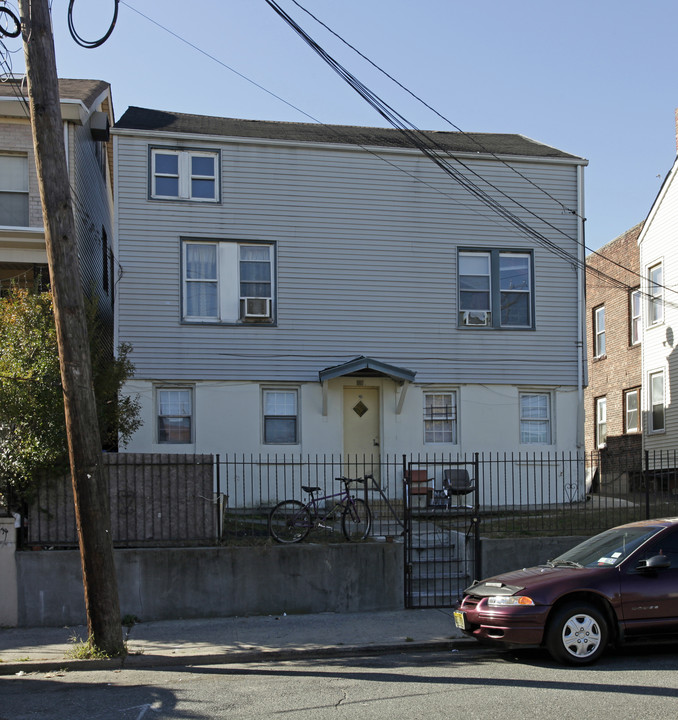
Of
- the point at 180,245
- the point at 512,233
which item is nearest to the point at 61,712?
the point at 180,245

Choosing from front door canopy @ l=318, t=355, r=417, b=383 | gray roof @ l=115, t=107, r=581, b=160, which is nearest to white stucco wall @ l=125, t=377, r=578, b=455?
front door canopy @ l=318, t=355, r=417, b=383

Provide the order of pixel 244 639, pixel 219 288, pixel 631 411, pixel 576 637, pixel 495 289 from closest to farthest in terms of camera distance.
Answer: pixel 576 637 → pixel 244 639 → pixel 219 288 → pixel 495 289 → pixel 631 411

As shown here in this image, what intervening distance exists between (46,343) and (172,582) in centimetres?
368

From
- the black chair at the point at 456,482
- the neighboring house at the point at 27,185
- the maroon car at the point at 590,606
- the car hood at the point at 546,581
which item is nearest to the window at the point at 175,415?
the neighboring house at the point at 27,185

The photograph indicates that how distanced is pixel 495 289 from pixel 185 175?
23.0 feet

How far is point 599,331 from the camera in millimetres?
26391

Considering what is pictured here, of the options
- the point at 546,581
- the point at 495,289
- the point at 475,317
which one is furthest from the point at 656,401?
the point at 546,581

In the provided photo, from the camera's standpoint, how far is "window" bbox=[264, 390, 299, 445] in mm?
16719

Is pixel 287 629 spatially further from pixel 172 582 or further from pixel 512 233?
pixel 512 233

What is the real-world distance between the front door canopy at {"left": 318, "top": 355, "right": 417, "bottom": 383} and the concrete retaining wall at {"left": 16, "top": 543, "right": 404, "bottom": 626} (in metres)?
5.07

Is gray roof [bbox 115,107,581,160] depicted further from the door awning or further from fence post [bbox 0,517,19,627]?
fence post [bbox 0,517,19,627]

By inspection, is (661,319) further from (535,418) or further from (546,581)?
(546,581)

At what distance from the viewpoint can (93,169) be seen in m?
19.0

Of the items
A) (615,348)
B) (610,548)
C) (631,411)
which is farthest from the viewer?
(615,348)
